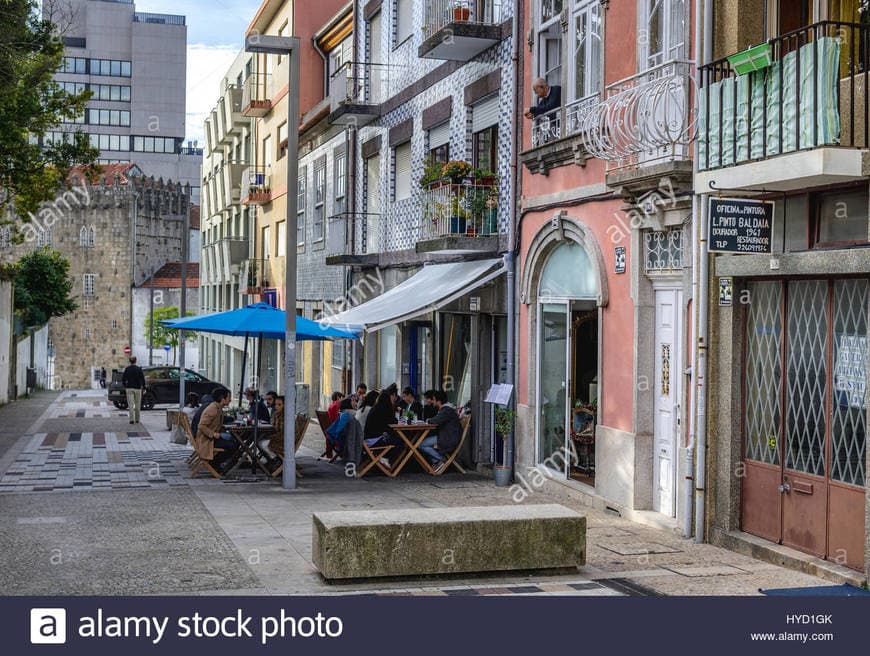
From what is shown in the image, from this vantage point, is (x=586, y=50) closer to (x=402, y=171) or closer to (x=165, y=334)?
(x=402, y=171)

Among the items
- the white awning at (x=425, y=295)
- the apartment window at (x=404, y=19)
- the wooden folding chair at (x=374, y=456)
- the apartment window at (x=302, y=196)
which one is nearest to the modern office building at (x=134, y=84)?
the apartment window at (x=302, y=196)

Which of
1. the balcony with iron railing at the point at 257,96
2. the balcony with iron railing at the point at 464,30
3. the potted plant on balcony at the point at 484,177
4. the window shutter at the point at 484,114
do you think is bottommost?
the potted plant on balcony at the point at 484,177

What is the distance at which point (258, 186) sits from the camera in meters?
38.9

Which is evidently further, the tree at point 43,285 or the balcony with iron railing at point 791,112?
the tree at point 43,285

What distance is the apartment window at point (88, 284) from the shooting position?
7881 centimetres

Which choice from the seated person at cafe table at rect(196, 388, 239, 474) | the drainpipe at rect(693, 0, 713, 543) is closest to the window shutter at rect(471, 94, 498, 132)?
the seated person at cafe table at rect(196, 388, 239, 474)

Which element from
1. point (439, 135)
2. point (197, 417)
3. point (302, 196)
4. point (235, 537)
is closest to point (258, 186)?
point (302, 196)

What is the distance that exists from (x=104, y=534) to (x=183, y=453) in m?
8.93

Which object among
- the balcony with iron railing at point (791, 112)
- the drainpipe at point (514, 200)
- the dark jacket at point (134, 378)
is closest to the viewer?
the balcony with iron railing at point (791, 112)

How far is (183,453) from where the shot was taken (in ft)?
67.7

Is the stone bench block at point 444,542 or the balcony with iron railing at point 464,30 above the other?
the balcony with iron railing at point 464,30

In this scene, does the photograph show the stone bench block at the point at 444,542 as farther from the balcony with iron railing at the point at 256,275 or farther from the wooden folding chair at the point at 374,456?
the balcony with iron railing at the point at 256,275

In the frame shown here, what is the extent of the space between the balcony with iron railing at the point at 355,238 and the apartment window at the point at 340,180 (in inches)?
15.3

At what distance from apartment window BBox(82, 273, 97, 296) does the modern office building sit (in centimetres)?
3427
